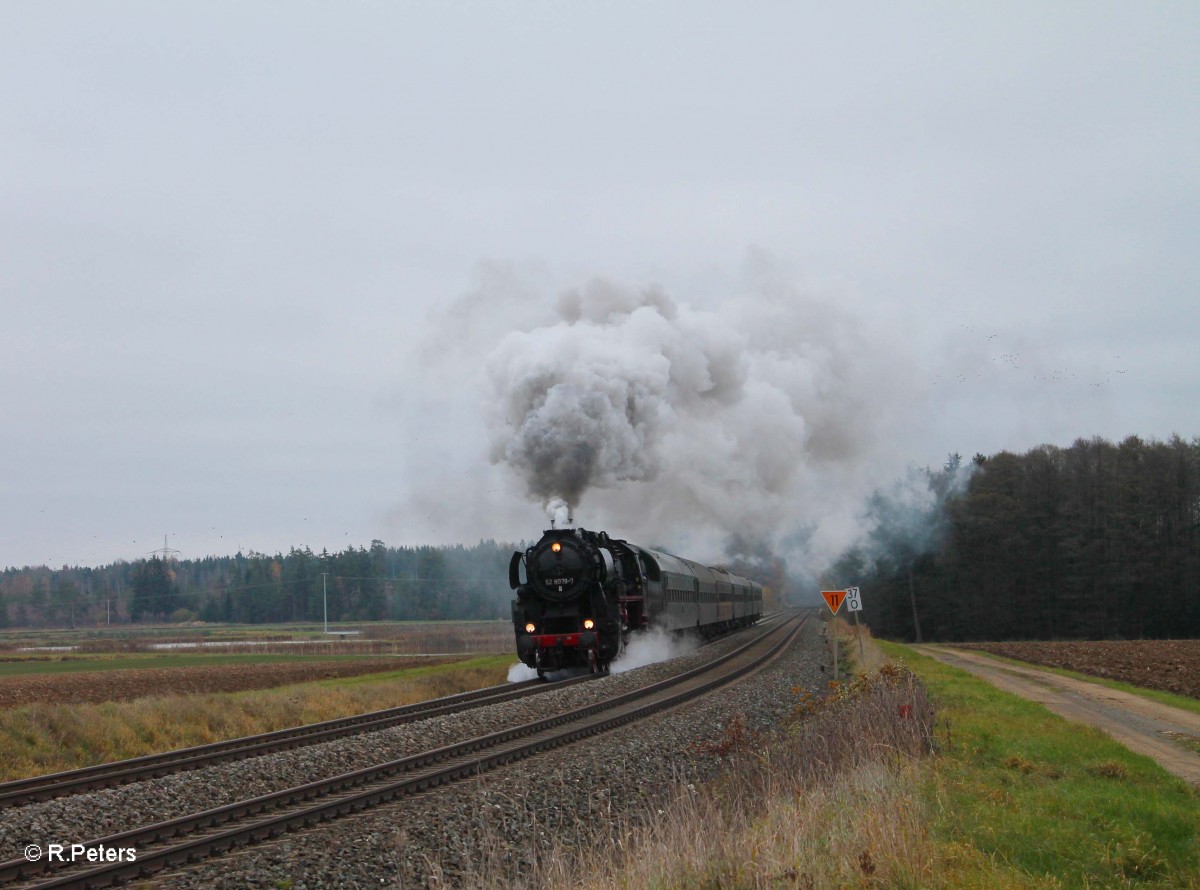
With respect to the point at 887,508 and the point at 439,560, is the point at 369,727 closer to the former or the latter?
the point at 887,508

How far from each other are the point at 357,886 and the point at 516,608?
1658 cm

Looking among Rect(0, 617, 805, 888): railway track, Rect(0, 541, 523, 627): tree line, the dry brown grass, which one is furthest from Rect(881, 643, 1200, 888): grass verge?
Rect(0, 541, 523, 627): tree line

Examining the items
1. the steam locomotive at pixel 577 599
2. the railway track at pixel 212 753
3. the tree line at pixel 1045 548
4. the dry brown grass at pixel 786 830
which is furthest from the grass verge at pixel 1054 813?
the tree line at pixel 1045 548

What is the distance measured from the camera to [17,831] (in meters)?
9.37

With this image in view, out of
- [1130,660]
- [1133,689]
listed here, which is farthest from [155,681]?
[1130,660]

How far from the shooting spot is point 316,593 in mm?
135625

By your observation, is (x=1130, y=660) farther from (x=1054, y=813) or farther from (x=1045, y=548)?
Result: (x=1045, y=548)

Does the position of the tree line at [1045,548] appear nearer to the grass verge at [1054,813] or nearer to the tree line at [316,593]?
the grass verge at [1054,813]

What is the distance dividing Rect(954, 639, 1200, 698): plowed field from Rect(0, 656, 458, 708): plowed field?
79.3ft

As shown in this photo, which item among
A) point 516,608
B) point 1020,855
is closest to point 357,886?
point 1020,855

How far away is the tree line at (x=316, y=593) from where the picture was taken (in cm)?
12750

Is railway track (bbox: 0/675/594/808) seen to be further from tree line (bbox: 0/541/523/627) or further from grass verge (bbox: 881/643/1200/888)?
tree line (bbox: 0/541/523/627)

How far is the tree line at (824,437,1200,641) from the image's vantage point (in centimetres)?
5512

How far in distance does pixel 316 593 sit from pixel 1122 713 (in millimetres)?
127990
